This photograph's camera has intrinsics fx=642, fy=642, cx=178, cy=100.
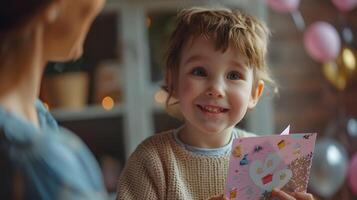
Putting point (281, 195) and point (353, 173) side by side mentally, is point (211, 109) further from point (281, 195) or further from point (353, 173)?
point (353, 173)

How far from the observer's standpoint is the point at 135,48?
2822 mm

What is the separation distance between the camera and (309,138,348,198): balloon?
248 cm

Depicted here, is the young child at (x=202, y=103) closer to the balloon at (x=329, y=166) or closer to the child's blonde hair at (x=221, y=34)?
the child's blonde hair at (x=221, y=34)

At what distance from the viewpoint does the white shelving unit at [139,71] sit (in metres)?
2.82

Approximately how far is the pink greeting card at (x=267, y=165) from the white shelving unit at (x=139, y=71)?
1776mm

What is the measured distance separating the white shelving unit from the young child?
5.47ft

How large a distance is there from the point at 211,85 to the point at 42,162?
1.41 feet

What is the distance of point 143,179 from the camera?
1.08 meters

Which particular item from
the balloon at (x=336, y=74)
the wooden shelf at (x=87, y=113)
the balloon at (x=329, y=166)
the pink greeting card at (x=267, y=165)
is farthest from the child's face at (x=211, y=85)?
the wooden shelf at (x=87, y=113)

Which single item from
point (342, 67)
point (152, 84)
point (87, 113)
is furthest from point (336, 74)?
point (87, 113)

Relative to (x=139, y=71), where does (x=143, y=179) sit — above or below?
above

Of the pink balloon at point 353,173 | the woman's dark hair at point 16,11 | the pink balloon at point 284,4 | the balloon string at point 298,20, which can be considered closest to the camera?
the woman's dark hair at point 16,11

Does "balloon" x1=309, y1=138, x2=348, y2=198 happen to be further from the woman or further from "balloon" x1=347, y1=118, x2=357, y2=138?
the woman

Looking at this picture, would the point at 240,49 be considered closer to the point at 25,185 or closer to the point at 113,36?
the point at 25,185
